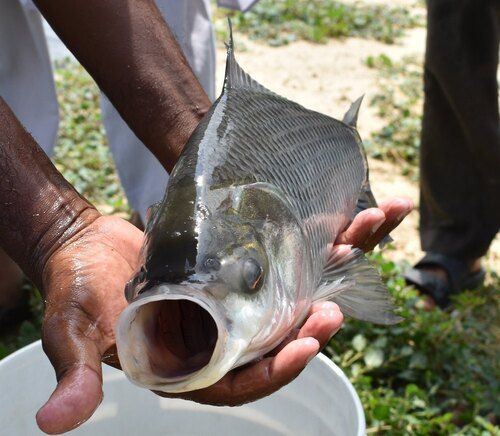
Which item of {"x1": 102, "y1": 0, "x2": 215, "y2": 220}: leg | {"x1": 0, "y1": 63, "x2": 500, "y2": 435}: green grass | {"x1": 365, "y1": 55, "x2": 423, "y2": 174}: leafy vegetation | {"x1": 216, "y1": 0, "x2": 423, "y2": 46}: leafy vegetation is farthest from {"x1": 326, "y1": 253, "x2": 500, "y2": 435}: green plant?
{"x1": 216, "y1": 0, "x2": 423, "y2": 46}: leafy vegetation

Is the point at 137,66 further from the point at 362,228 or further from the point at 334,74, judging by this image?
the point at 334,74

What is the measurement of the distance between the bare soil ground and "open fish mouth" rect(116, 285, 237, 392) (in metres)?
3.08

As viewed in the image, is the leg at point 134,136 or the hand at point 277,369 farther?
the leg at point 134,136

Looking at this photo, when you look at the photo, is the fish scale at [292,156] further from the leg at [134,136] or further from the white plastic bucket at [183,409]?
the leg at [134,136]

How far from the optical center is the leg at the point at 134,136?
11.0ft

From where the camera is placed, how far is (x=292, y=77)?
625 cm

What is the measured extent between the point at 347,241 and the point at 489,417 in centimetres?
109

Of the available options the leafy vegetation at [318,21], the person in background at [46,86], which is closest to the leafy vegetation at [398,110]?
the leafy vegetation at [318,21]

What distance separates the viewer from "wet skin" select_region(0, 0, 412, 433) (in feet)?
5.39

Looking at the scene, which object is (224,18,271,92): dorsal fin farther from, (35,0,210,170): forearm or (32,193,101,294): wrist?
(32,193,101,294): wrist

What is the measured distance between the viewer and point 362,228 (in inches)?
90.1

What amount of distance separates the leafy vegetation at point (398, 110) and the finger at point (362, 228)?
2653 mm

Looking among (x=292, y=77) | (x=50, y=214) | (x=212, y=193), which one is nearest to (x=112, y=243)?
(x=50, y=214)

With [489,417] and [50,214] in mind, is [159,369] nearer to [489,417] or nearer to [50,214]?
[50,214]
